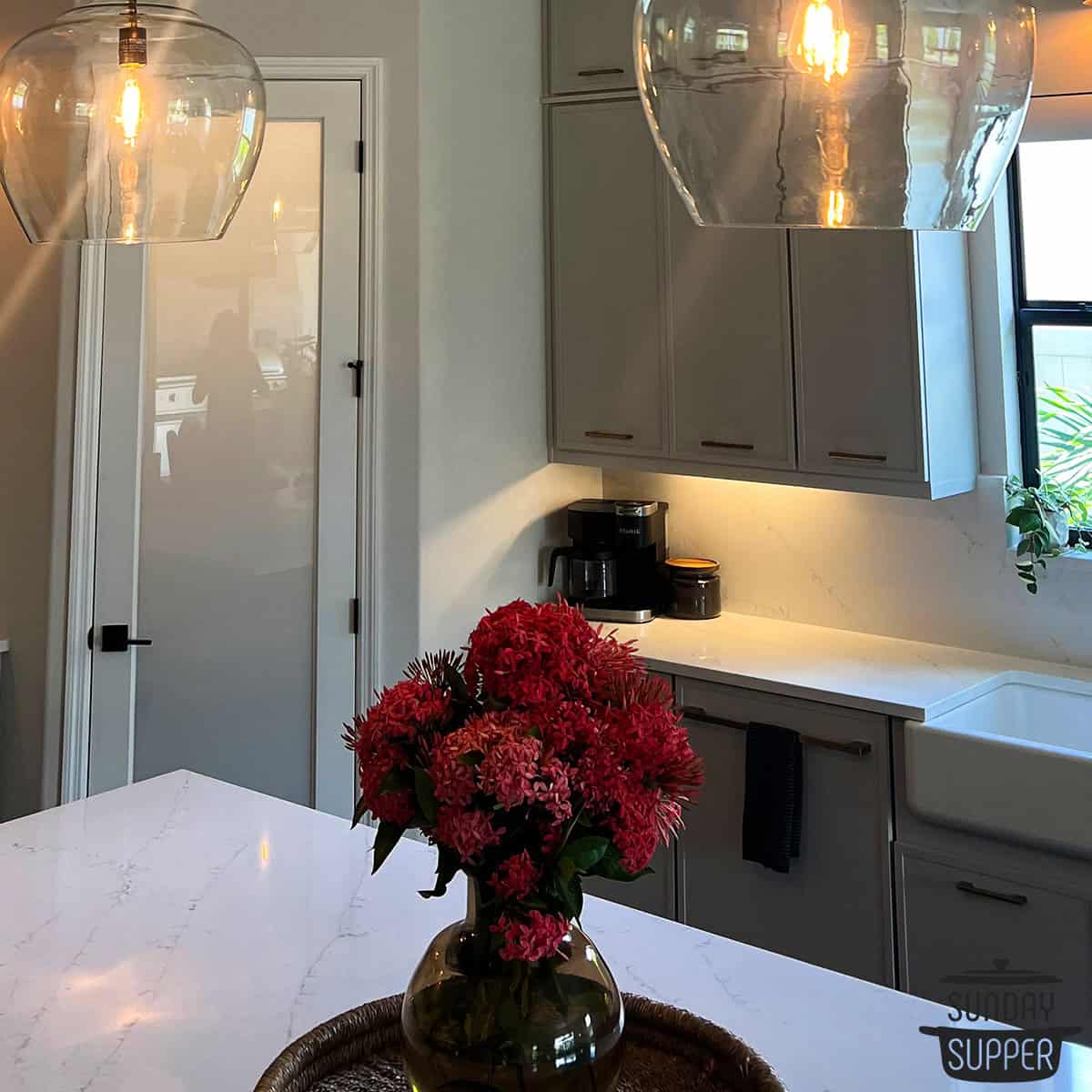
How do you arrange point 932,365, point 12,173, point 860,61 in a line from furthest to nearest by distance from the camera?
point 932,365 < point 12,173 < point 860,61

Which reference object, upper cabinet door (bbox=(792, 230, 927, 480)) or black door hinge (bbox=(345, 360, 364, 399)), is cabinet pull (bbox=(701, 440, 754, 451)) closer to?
upper cabinet door (bbox=(792, 230, 927, 480))

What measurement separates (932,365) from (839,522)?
61 centimetres

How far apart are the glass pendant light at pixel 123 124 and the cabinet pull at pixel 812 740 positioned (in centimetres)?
188

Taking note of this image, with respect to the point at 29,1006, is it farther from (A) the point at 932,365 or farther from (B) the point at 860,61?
(A) the point at 932,365

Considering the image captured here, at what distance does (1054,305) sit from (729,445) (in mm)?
921

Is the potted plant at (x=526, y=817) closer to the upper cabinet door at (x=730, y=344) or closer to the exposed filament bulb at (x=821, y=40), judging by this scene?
the exposed filament bulb at (x=821, y=40)

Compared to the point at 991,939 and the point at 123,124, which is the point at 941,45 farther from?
the point at 991,939

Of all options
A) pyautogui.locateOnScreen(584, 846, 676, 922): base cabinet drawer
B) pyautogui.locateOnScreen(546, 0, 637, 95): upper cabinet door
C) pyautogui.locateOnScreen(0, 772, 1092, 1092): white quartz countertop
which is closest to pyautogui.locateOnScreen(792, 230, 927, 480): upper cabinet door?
pyautogui.locateOnScreen(546, 0, 637, 95): upper cabinet door

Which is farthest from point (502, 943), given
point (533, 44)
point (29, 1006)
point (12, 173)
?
point (533, 44)

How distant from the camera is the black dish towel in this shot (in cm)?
288

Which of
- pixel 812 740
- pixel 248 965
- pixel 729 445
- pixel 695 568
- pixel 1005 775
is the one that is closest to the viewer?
pixel 248 965

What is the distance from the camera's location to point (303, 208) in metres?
3.21

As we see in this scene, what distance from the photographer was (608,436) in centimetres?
358

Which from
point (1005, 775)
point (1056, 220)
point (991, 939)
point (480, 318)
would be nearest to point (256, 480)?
point (480, 318)
